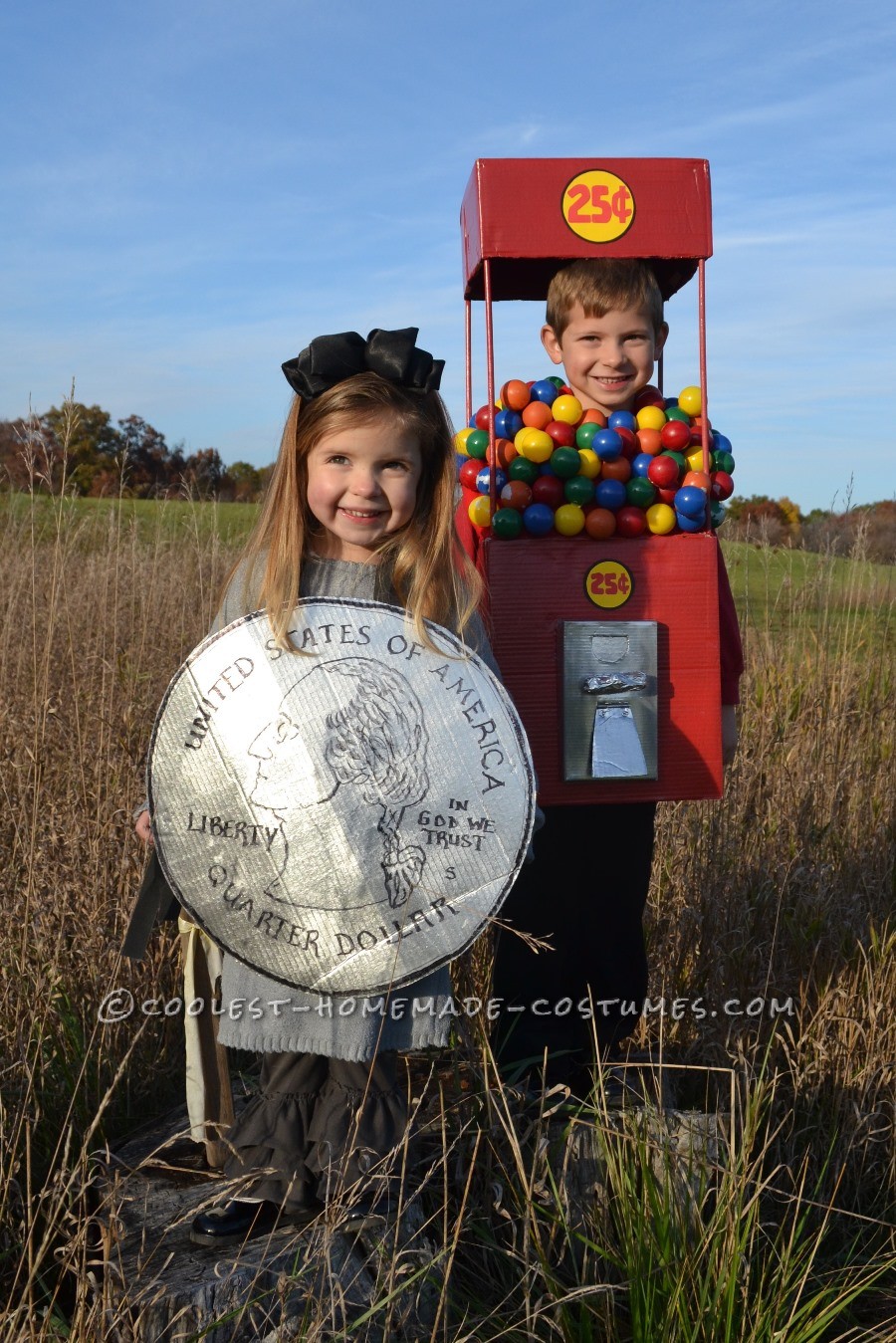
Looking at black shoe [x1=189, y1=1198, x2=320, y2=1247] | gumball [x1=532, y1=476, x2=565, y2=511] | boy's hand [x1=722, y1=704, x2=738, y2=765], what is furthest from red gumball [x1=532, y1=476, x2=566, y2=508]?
black shoe [x1=189, y1=1198, x2=320, y2=1247]

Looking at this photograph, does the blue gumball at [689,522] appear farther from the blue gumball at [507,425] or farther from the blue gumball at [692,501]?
the blue gumball at [507,425]

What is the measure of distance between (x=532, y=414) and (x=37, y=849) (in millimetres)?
1551

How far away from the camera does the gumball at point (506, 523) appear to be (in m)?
2.11

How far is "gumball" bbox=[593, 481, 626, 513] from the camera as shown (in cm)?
215

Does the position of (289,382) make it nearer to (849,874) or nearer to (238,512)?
(849,874)

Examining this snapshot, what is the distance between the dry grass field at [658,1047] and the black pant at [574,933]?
17 cm

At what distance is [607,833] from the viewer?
7.74 feet

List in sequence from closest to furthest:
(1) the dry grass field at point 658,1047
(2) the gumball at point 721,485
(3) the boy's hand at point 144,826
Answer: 1. (1) the dry grass field at point 658,1047
2. (3) the boy's hand at point 144,826
3. (2) the gumball at point 721,485

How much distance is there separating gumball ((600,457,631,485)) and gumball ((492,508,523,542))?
0.20m

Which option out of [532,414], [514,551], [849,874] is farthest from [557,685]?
[849,874]

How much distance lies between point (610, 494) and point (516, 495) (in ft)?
0.58

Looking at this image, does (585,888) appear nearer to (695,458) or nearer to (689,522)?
(689,522)

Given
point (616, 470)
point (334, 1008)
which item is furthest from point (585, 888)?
point (616, 470)

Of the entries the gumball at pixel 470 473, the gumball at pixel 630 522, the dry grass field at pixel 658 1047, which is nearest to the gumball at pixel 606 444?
the gumball at pixel 630 522
